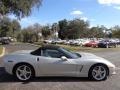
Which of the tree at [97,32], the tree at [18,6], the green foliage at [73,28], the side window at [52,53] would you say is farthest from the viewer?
the tree at [97,32]

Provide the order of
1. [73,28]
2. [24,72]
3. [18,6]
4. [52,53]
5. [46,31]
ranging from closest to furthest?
[24,72]
[52,53]
[18,6]
[73,28]
[46,31]

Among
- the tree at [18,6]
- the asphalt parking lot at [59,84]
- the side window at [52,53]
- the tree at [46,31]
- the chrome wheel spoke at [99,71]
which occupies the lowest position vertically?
the asphalt parking lot at [59,84]

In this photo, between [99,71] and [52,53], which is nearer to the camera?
[99,71]

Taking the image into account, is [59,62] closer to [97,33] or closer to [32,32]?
[32,32]

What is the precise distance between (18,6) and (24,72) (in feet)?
75.6

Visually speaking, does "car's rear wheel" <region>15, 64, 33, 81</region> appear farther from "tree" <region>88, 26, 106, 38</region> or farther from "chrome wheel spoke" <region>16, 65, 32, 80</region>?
"tree" <region>88, 26, 106, 38</region>

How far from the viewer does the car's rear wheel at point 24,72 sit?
38.2 ft

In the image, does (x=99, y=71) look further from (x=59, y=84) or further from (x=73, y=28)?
(x=73, y=28)

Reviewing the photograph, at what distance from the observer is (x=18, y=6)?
33906mm

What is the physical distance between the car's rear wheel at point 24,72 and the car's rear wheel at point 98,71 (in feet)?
7.25

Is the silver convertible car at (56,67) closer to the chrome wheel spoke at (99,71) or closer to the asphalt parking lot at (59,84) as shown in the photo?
the chrome wheel spoke at (99,71)

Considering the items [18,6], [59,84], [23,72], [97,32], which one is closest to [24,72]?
[23,72]

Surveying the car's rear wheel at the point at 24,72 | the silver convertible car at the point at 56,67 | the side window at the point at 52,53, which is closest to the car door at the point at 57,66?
the silver convertible car at the point at 56,67

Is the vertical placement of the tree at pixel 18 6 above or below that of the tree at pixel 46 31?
above
